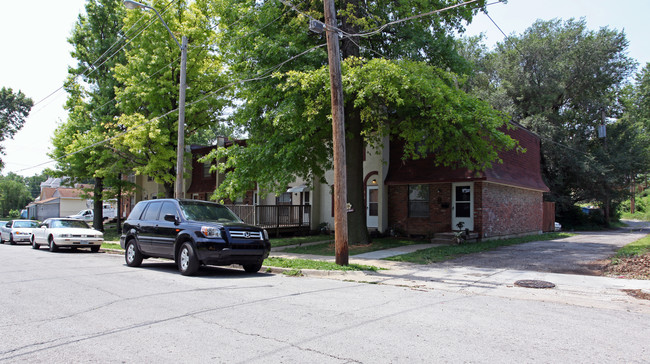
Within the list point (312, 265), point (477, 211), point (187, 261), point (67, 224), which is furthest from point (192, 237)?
point (477, 211)

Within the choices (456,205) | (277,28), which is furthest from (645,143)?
(277,28)

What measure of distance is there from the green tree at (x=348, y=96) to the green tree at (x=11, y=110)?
37.1 meters

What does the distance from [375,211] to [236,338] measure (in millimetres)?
16873

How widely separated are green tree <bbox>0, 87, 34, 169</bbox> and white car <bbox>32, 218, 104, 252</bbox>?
32.3 m

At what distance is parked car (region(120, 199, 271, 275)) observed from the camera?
33.5ft

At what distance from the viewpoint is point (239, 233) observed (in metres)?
10.6

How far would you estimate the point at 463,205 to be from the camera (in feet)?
62.5

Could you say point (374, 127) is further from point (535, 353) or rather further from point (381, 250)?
point (535, 353)

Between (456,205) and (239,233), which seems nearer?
(239,233)

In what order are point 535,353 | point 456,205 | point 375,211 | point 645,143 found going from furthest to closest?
1. point 645,143
2. point 375,211
3. point 456,205
4. point 535,353

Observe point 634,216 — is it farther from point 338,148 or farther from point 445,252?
point 338,148

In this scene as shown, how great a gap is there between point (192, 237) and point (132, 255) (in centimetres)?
337

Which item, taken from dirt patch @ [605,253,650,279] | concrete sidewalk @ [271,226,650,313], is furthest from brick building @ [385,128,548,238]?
dirt patch @ [605,253,650,279]

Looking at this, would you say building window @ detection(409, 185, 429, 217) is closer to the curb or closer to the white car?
the curb
